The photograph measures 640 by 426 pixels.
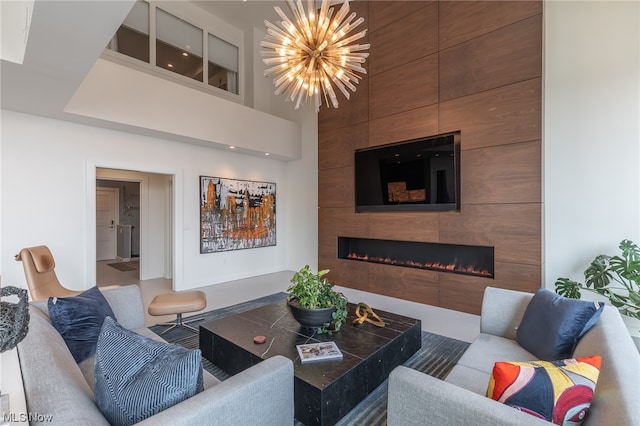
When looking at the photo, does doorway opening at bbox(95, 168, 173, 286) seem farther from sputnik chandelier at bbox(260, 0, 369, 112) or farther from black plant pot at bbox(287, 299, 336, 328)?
black plant pot at bbox(287, 299, 336, 328)

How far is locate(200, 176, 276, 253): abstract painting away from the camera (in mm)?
5539

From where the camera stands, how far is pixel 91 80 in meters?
3.79

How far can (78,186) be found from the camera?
4141 millimetres

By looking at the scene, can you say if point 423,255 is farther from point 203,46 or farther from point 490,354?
point 203,46

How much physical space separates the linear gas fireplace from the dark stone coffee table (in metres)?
2.06

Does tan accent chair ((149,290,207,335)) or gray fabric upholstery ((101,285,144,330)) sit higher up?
gray fabric upholstery ((101,285,144,330))

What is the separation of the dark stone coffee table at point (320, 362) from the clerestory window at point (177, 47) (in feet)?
16.1

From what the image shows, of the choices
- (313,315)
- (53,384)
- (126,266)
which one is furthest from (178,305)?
(126,266)

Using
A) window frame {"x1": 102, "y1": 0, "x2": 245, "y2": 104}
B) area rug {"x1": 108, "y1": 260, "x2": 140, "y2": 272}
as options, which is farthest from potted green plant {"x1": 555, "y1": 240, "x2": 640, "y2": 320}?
area rug {"x1": 108, "y1": 260, "x2": 140, "y2": 272}

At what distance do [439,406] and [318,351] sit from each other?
3.42 ft

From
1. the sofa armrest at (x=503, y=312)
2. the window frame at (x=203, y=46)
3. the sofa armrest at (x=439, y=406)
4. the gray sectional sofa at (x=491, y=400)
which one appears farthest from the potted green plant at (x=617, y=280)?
the window frame at (x=203, y=46)

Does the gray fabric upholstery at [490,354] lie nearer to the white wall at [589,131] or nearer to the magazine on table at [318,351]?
the magazine on table at [318,351]

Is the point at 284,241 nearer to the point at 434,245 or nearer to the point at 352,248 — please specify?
the point at 352,248

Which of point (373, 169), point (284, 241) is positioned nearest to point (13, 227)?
point (284, 241)
